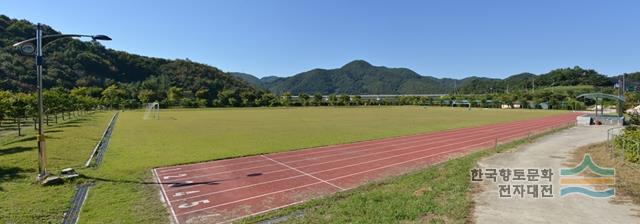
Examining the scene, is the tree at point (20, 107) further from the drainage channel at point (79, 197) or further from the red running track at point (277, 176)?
the red running track at point (277, 176)

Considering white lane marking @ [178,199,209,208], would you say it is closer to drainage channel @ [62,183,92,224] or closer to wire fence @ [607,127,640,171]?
drainage channel @ [62,183,92,224]

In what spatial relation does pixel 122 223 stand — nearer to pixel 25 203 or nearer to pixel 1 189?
pixel 25 203

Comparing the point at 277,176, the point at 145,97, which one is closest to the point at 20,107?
the point at 277,176

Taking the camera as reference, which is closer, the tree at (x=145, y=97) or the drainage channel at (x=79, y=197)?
the drainage channel at (x=79, y=197)

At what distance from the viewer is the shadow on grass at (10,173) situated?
10506 millimetres

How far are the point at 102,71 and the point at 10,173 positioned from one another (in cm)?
10672

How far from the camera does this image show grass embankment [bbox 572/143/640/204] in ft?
25.3

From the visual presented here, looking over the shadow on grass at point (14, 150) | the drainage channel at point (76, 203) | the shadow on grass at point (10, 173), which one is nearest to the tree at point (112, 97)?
the shadow on grass at point (14, 150)

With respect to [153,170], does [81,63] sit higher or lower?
higher

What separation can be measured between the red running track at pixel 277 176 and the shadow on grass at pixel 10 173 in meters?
3.96

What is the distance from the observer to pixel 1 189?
9.24m

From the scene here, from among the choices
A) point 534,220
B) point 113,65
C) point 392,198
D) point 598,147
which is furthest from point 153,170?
point 113,65

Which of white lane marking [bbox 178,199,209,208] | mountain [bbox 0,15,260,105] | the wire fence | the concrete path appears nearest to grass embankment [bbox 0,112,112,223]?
white lane marking [bbox 178,199,209,208]

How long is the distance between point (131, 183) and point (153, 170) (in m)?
1.83
